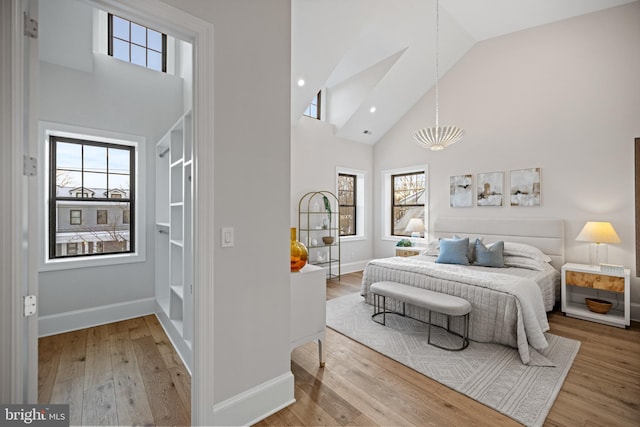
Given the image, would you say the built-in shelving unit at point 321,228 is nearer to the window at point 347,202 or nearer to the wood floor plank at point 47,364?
the window at point 347,202

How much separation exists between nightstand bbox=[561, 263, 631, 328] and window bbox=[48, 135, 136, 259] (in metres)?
5.51

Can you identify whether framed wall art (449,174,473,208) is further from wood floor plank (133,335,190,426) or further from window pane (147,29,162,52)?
window pane (147,29,162,52)

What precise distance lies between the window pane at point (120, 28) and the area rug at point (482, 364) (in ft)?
15.1

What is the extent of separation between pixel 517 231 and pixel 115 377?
511 centimetres

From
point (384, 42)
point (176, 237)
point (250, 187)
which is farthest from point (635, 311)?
point (176, 237)

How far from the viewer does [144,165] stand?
12.1ft

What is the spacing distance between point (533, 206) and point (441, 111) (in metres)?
2.26

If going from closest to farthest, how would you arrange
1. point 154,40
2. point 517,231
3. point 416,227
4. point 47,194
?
point 47,194
point 154,40
point 517,231
point 416,227

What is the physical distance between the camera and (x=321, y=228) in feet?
18.1

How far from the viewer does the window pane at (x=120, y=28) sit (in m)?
3.82

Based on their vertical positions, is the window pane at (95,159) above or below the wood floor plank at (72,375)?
above

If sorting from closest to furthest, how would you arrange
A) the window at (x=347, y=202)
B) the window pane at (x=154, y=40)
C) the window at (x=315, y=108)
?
the window pane at (x=154, y=40) < the window at (x=315, y=108) < the window at (x=347, y=202)

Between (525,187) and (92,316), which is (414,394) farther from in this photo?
(525,187)

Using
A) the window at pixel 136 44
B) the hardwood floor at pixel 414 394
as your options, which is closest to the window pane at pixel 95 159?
the window at pixel 136 44
